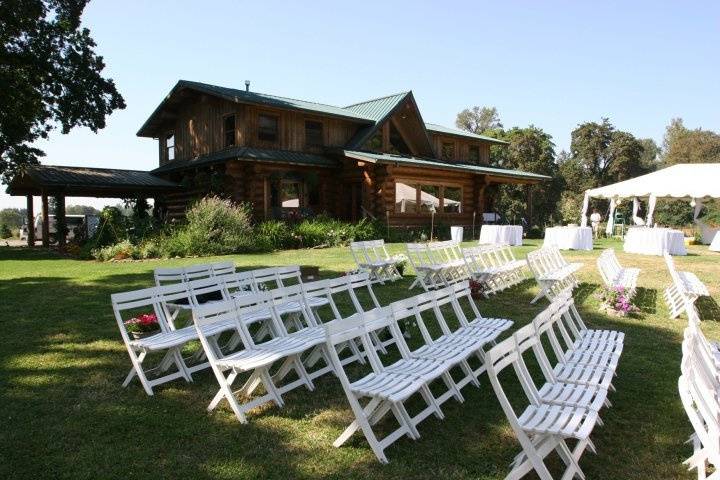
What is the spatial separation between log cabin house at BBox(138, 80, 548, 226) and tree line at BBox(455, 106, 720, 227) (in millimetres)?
13304

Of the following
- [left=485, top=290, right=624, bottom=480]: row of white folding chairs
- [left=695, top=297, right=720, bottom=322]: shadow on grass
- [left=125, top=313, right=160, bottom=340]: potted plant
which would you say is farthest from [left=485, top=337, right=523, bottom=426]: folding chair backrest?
[left=695, top=297, right=720, bottom=322]: shadow on grass

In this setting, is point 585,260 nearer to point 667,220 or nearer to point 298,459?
point 298,459

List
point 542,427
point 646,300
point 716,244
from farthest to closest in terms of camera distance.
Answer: point 716,244 < point 646,300 < point 542,427

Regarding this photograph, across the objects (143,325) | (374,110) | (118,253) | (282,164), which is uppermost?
(374,110)

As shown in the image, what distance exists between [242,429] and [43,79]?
23179mm

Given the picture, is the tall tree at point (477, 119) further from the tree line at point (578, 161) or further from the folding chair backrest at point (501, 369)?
the folding chair backrest at point (501, 369)

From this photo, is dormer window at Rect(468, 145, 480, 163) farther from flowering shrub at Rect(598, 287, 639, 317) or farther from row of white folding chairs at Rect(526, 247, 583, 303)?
flowering shrub at Rect(598, 287, 639, 317)

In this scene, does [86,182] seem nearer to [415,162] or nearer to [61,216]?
[61,216]

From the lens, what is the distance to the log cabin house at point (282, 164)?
20297mm

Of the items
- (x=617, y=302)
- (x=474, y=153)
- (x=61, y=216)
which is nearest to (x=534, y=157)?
(x=474, y=153)

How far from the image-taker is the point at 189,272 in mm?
7039

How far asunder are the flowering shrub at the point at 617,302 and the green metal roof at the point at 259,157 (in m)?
14.2

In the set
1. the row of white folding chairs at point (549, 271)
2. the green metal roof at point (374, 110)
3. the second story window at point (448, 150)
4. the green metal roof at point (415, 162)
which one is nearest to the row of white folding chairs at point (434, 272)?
the row of white folding chairs at point (549, 271)

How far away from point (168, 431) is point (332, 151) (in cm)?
1910
